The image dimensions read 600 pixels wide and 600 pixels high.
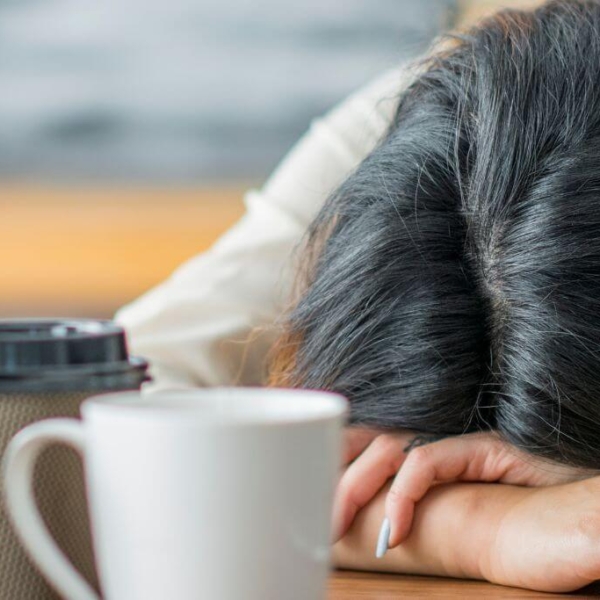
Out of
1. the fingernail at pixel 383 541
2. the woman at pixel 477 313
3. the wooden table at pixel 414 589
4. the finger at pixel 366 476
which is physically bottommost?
the wooden table at pixel 414 589

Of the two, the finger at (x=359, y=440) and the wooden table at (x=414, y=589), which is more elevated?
the finger at (x=359, y=440)

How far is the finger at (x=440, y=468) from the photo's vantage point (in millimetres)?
617

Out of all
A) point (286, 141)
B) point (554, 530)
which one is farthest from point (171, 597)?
point (286, 141)

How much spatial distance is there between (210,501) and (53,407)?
0.10 meters

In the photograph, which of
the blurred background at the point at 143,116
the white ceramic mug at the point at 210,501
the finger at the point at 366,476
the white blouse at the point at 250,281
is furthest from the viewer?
the blurred background at the point at 143,116

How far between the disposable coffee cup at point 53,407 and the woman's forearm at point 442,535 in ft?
0.77

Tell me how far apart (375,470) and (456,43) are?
398 millimetres

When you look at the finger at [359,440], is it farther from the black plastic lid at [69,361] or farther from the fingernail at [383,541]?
the black plastic lid at [69,361]

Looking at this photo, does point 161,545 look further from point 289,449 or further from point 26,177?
point 26,177

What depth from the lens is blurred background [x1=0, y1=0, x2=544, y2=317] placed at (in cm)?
206

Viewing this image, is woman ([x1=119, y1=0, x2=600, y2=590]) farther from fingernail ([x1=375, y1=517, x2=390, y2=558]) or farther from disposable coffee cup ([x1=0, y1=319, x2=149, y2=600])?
disposable coffee cup ([x1=0, y1=319, x2=149, y2=600])

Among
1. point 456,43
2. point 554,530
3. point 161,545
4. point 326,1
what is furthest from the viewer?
point 326,1

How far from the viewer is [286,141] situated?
83.2 inches

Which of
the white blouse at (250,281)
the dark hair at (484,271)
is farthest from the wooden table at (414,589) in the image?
the white blouse at (250,281)
